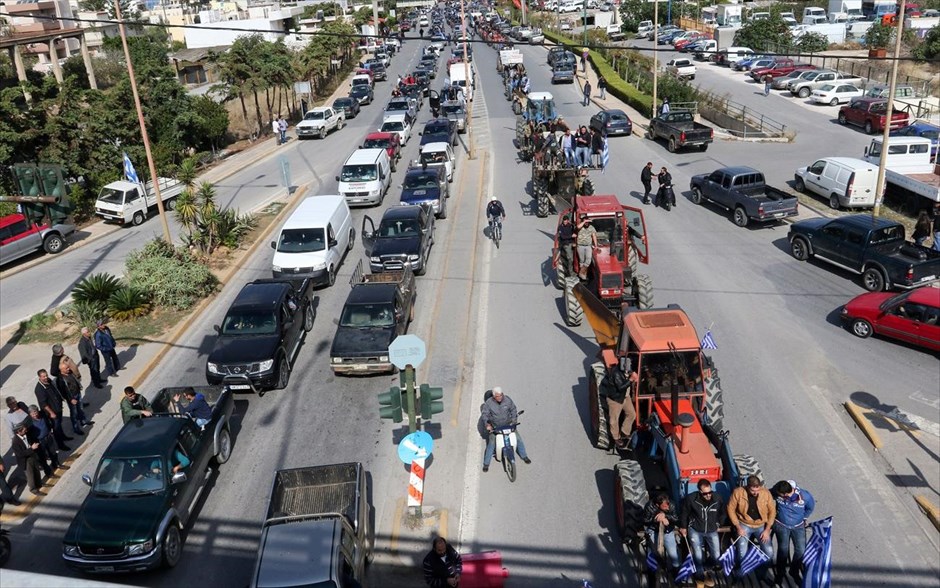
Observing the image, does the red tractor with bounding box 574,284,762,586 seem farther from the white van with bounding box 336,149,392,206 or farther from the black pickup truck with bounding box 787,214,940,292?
the white van with bounding box 336,149,392,206

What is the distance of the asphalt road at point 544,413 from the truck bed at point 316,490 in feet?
3.19

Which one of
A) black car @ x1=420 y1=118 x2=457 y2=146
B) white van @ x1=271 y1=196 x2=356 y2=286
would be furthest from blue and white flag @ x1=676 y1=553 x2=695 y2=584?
black car @ x1=420 y1=118 x2=457 y2=146

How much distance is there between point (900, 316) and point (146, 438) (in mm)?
15412

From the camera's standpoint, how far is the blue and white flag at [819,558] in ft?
28.1

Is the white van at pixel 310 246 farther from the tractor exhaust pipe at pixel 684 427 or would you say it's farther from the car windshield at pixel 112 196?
the tractor exhaust pipe at pixel 684 427

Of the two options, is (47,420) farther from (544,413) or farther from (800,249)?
(800,249)

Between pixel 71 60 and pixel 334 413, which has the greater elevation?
pixel 71 60

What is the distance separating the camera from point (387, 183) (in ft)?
101

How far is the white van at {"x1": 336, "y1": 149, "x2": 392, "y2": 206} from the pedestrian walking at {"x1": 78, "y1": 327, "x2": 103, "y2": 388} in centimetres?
1385

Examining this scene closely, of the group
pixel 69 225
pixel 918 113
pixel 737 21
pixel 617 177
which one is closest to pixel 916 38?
pixel 737 21

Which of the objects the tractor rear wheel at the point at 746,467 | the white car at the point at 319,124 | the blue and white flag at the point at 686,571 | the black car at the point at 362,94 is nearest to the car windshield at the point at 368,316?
the tractor rear wheel at the point at 746,467

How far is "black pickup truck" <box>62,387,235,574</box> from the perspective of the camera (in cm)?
1006

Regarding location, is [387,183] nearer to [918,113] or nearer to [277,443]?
[277,443]

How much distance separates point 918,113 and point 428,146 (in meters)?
27.9
